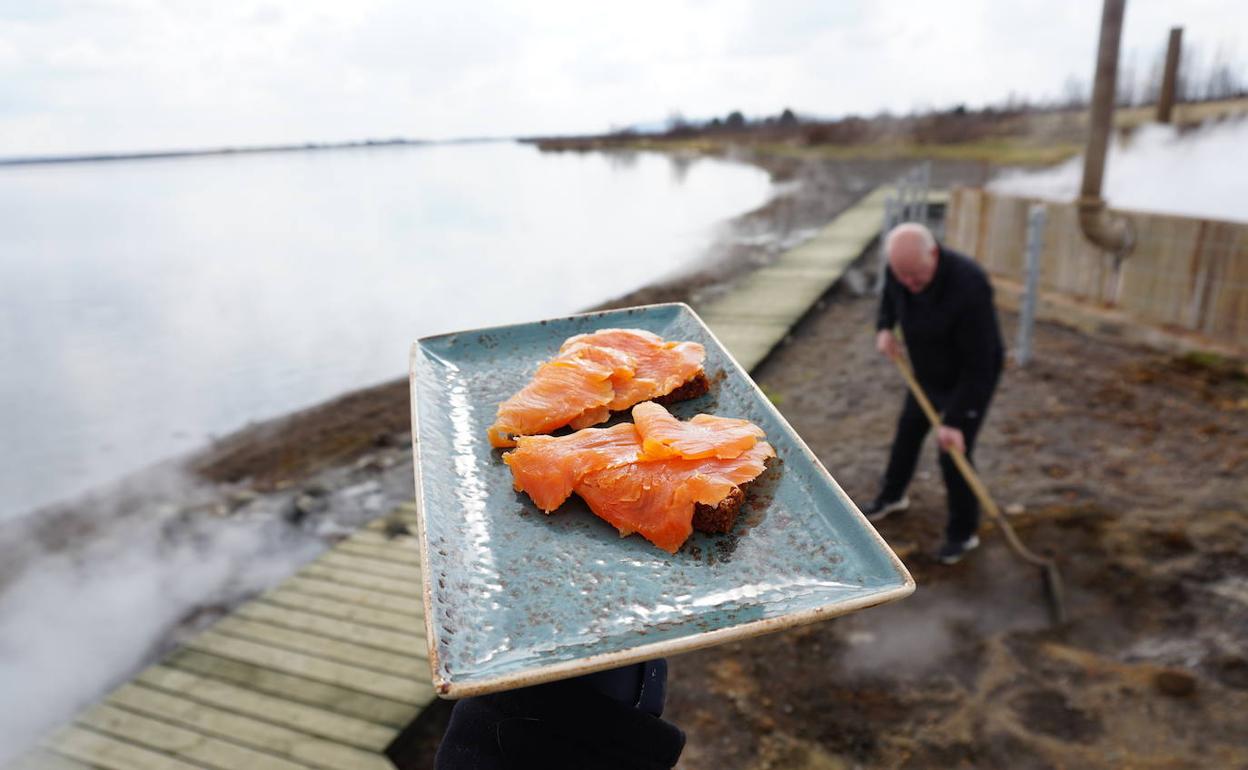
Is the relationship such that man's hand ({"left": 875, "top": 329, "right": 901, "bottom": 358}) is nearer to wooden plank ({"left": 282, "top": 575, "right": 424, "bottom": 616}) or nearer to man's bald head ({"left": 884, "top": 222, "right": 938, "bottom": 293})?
man's bald head ({"left": 884, "top": 222, "right": 938, "bottom": 293})

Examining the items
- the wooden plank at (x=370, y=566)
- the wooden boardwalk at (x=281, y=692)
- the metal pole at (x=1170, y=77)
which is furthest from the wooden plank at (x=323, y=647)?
the metal pole at (x=1170, y=77)

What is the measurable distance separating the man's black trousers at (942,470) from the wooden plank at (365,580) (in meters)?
3.58

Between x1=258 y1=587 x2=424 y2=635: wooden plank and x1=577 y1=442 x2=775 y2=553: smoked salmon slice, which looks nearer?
x1=577 y1=442 x2=775 y2=553: smoked salmon slice

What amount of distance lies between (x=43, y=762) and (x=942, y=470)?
5388 mm

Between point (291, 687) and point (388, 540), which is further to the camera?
point (388, 540)

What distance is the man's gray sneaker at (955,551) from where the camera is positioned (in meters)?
5.09

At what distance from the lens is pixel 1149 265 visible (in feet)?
30.3

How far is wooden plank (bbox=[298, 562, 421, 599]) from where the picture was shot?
4789 mm

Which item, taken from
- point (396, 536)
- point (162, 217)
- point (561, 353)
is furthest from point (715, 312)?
point (162, 217)

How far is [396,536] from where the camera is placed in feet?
18.1

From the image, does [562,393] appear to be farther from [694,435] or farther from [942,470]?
[942,470]

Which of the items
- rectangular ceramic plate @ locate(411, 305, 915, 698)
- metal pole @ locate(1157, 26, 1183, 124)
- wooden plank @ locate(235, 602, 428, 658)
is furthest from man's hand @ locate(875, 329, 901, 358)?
metal pole @ locate(1157, 26, 1183, 124)

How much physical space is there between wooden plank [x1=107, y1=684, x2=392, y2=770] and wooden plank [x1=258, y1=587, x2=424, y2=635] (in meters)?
0.83

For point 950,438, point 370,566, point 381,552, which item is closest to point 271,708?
point 370,566
